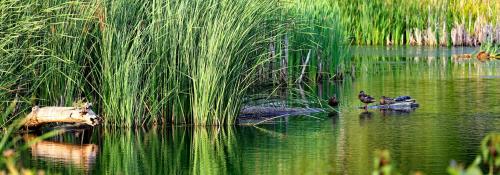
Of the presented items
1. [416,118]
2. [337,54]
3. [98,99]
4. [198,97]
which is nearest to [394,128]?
[416,118]

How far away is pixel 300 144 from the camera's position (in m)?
9.55

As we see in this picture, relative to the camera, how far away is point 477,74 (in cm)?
1747

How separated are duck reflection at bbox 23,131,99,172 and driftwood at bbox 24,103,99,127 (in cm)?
19

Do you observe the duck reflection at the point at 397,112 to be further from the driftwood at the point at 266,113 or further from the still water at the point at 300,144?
the driftwood at the point at 266,113

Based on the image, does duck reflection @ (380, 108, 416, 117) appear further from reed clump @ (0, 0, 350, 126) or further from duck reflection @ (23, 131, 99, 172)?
duck reflection @ (23, 131, 99, 172)

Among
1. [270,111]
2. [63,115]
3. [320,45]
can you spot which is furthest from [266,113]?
[320,45]

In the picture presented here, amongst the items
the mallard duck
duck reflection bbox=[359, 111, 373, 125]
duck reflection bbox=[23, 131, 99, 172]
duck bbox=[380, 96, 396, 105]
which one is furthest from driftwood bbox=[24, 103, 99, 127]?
the mallard duck

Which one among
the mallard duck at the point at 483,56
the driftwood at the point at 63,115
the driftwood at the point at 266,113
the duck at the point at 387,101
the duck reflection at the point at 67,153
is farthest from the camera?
the mallard duck at the point at 483,56

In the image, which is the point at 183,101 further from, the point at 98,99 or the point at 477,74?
the point at 477,74

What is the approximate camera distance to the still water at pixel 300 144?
8391mm

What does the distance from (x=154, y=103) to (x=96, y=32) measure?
0.97 meters

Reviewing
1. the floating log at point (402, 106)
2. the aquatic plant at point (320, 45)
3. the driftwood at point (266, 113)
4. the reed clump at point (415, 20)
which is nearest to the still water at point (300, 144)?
the floating log at point (402, 106)

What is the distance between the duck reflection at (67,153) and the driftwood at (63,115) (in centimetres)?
19

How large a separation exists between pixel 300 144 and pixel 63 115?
243 cm
